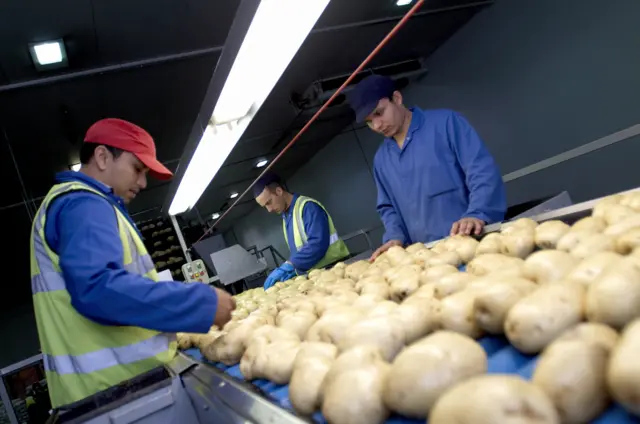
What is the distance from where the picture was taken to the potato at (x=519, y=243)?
4.17 ft

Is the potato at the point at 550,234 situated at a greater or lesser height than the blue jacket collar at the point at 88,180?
lesser

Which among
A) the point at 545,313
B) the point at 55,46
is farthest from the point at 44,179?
the point at 545,313

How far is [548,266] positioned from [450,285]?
22cm

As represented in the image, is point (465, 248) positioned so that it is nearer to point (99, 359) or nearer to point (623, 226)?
point (623, 226)

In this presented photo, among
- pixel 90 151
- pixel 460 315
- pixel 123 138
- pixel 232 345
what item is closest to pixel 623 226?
pixel 460 315

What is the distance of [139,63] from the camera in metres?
4.03

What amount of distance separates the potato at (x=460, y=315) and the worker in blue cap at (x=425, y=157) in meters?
1.37

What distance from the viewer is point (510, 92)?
19.2 ft

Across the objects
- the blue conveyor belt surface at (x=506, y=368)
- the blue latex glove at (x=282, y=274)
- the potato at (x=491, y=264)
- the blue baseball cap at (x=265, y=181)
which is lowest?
the blue conveyor belt surface at (x=506, y=368)

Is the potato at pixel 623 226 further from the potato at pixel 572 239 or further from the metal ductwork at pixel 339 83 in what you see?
the metal ductwork at pixel 339 83

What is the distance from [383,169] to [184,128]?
4116mm

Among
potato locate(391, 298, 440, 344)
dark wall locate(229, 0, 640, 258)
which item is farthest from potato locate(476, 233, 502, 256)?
dark wall locate(229, 0, 640, 258)

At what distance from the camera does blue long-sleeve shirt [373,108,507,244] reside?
6.95 ft

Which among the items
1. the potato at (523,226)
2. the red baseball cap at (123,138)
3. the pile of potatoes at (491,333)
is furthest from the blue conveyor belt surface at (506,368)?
the red baseball cap at (123,138)
